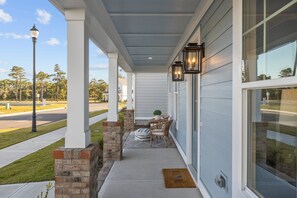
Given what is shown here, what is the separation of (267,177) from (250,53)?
90cm

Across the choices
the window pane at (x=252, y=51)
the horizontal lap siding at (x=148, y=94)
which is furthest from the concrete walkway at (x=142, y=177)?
the horizontal lap siding at (x=148, y=94)

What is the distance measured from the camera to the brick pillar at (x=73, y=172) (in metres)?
2.60

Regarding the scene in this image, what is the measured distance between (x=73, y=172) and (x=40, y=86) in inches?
1726

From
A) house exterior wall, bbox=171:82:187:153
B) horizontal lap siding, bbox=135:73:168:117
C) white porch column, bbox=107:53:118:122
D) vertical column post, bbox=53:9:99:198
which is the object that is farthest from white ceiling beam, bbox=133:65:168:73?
vertical column post, bbox=53:9:99:198

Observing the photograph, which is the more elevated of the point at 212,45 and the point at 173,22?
Result: the point at 173,22

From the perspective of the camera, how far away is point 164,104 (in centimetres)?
1197

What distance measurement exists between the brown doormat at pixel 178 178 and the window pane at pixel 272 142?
214 cm

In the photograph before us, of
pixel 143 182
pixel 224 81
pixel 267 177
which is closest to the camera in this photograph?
pixel 267 177

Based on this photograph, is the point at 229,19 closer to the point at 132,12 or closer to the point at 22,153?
the point at 132,12

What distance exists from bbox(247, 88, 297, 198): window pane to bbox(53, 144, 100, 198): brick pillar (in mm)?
1652

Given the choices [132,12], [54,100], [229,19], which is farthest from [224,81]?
[54,100]

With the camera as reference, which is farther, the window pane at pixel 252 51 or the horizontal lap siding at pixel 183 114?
the horizontal lap siding at pixel 183 114

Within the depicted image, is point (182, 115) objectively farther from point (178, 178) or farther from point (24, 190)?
point (24, 190)

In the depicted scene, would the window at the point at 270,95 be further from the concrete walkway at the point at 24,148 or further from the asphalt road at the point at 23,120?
the asphalt road at the point at 23,120
